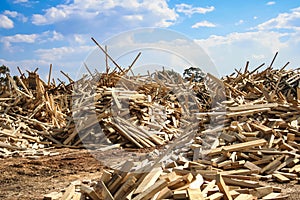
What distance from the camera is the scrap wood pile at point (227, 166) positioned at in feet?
17.7

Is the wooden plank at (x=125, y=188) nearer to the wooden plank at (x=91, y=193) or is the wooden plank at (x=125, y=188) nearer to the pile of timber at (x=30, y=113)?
the wooden plank at (x=91, y=193)

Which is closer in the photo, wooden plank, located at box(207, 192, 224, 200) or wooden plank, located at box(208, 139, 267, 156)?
wooden plank, located at box(207, 192, 224, 200)

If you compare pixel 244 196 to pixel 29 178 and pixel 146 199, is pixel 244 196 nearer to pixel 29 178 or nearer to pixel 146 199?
pixel 146 199

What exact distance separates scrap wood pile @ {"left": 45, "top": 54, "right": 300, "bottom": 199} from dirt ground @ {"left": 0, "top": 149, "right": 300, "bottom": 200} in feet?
2.11

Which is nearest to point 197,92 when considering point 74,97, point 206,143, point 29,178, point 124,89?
point 124,89

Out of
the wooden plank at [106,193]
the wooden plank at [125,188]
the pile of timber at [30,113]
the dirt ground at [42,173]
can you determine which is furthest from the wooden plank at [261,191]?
the pile of timber at [30,113]

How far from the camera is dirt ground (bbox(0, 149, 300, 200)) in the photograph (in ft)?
23.6

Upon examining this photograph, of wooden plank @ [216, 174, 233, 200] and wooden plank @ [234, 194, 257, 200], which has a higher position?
wooden plank @ [216, 174, 233, 200]

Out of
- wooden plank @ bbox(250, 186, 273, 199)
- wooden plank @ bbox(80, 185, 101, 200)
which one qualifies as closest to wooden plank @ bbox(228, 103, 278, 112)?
wooden plank @ bbox(250, 186, 273, 199)

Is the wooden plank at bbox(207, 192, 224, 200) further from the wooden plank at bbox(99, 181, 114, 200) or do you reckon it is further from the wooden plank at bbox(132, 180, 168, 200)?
the wooden plank at bbox(99, 181, 114, 200)

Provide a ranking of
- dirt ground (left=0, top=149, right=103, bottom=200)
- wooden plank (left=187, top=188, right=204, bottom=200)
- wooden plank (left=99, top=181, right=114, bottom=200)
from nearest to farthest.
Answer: wooden plank (left=187, top=188, right=204, bottom=200)
wooden plank (left=99, top=181, right=114, bottom=200)
dirt ground (left=0, top=149, right=103, bottom=200)

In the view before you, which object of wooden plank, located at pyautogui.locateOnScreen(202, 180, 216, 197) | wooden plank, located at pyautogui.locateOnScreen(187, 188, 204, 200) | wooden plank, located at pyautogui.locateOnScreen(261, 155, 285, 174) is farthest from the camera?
wooden plank, located at pyautogui.locateOnScreen(261, 155, 285, 174)

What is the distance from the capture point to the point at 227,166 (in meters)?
7.62

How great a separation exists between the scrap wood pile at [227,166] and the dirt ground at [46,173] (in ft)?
2.11
